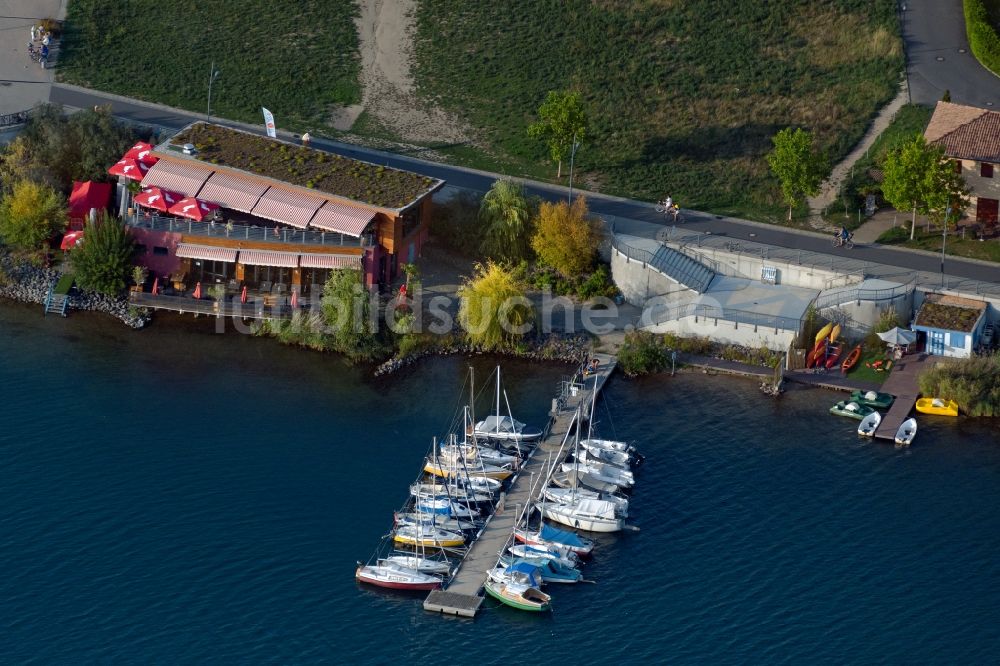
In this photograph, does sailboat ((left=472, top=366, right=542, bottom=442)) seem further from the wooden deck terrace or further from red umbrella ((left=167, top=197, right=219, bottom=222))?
red umbrella ((left=167, top=197, right=219, bottom=222))

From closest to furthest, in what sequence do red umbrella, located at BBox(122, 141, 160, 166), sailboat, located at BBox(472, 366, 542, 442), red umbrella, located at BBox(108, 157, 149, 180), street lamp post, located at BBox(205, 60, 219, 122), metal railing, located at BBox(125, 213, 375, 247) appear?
sailboat, located at BBox(472, 366, 542, 442) → metal railing, located at BBox(125, 213, 375, 247) → red umbrella, located at BBox(108, 157, 149, 180) → red umbrella, located at BBox(122, 141, 160, 166) → street lamp post, located at BBox(205, 60, 219, 122)

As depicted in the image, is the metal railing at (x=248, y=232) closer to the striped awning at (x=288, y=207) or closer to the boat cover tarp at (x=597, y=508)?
the striped awning at (x=288, y=207)

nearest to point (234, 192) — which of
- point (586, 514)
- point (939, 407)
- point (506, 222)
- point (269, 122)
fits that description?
point (269, 122)

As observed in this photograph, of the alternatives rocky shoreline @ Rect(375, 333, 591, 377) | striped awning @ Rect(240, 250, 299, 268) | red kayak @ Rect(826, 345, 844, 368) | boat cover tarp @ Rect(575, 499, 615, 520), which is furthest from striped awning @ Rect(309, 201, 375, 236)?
red kayak @ Rect(826, 345, 844, 368)

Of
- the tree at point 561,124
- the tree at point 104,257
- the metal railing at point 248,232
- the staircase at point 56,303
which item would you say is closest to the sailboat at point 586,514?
the metal railing at point 248,232

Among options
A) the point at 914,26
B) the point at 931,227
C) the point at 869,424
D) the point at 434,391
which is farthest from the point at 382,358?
the point at 914,26

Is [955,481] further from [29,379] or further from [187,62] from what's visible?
[187,62]

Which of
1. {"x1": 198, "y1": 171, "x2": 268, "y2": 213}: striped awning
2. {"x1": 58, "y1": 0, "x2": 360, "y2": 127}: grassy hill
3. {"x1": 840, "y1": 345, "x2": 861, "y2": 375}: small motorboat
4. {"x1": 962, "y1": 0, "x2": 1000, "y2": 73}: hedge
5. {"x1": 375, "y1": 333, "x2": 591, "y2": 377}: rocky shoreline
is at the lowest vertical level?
{"x1": 375, "y1": 333, "x2": 591, "y2": 377}: rocky shoreline
